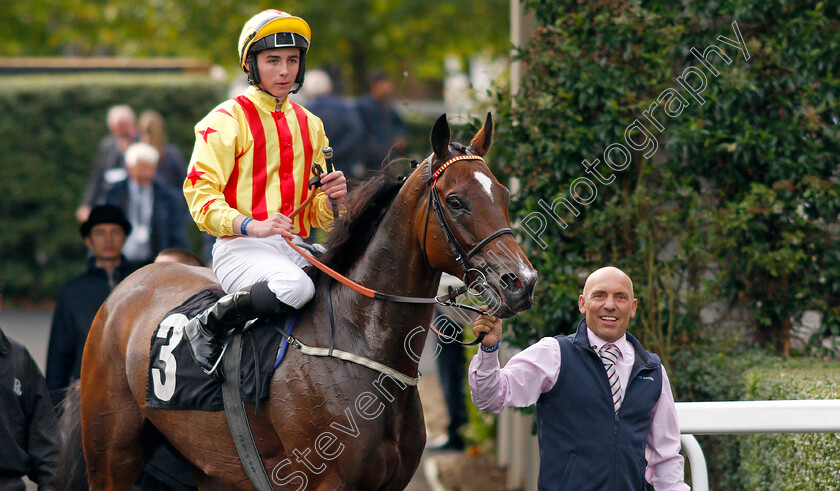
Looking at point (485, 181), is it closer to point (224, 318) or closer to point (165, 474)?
point (224, 318)

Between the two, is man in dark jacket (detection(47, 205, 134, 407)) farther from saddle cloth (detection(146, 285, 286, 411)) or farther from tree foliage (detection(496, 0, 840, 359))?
tree foliage (detection(496, 0, 840, 359))

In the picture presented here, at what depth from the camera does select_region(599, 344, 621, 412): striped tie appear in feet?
11.3

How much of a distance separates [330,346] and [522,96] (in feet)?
7.31

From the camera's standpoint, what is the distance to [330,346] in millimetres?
3654

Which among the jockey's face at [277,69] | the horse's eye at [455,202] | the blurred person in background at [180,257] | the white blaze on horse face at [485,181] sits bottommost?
the blurred person in background at [180,257]

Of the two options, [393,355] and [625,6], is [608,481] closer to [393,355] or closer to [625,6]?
[393,355]

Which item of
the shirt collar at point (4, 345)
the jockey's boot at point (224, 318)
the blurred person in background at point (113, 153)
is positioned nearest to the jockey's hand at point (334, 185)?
the jockey's boot at point (224, 318)

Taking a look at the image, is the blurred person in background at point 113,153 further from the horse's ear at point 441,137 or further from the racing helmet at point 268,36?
the horse's ear at point 441,137

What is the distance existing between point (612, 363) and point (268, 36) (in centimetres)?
186

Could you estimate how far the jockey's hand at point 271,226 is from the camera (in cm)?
369

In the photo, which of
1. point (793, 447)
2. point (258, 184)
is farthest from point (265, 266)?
point (793, 447)

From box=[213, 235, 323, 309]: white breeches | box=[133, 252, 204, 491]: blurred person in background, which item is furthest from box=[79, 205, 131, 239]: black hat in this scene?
box=[213, 235, 323, 309]: white breeches

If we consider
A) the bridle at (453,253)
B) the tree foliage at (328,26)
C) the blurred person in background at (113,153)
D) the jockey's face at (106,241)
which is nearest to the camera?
the bridle at (453,253)

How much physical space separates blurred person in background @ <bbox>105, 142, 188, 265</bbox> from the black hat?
2.72m
